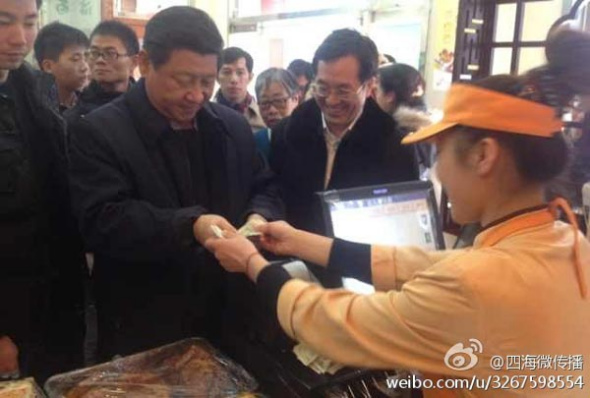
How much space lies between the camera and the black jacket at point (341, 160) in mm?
1740

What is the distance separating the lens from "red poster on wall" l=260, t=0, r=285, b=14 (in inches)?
218

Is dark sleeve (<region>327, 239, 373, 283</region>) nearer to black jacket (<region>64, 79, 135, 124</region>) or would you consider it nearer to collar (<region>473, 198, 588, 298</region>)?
collar (<region>473, 198, 588, 298</region>)

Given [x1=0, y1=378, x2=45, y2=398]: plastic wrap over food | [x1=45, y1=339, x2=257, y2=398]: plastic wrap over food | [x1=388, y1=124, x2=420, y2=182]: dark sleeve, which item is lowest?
[x1=45, y1=339, x2=257, y2=398]: plastic wrap over food

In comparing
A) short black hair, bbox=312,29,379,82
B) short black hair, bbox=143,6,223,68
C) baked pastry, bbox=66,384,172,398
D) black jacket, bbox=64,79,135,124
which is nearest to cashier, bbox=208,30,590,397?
baked pastry, bbox=66,384,172,398

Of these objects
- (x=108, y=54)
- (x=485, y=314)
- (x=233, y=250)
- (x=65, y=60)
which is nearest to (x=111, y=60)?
(x=108, y=54)

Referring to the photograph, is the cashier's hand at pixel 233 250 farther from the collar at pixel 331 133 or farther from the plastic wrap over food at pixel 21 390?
the collar at pixel 331 133

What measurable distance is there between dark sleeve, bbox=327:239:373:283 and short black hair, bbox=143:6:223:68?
1.93 ft

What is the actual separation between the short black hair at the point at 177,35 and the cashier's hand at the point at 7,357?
82 cm

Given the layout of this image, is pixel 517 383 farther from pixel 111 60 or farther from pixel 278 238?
pixel 111 60

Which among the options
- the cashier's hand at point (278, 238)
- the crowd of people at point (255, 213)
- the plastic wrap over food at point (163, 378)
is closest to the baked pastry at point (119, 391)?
the plastic wrap over food at point (163, 378)

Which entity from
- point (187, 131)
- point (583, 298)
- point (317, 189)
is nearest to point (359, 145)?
point (317, 189)

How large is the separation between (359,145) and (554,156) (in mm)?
838

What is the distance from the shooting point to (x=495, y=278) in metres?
0.88

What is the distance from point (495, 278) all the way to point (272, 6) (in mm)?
5255
